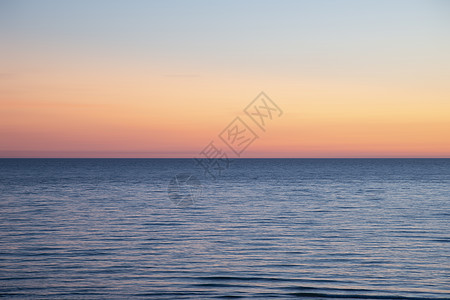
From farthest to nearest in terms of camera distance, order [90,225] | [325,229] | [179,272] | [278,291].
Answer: [90,225]
[325,229]
[179,272]
[278,291]

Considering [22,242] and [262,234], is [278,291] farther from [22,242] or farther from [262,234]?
[22,242]

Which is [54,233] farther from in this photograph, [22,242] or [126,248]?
[126,248]

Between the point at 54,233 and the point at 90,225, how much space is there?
3.27 metres

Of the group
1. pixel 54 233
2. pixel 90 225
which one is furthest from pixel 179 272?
pixel 90 225

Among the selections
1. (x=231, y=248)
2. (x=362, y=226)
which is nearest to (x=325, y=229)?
(x=362, y=226)

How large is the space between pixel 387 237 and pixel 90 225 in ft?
53.8

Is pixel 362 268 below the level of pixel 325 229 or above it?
below

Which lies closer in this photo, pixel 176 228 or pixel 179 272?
pixel 179 272

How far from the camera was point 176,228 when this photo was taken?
92.9ft

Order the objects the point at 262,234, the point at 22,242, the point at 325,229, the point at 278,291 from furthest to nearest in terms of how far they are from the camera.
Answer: the point at 325,229, the point at 262,234, the point at 22,242, the point at 278,291

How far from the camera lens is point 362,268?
1834 centimetres

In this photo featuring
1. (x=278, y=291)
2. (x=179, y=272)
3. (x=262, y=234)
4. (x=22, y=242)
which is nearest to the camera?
(x=278, y=291)

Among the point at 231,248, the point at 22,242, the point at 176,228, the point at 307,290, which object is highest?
the point at 176,228

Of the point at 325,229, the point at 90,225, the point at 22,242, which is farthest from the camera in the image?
the point at 90,225
